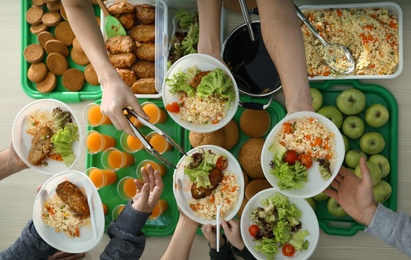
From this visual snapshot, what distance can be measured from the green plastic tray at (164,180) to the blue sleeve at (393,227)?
947mm

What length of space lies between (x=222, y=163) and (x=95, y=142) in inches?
26.3

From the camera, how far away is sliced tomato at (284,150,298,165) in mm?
1689

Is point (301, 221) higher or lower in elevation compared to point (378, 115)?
lower

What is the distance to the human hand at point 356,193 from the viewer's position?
166 centimetres

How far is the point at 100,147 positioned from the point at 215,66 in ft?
2.43

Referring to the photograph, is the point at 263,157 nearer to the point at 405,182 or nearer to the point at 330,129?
the point at 330,129

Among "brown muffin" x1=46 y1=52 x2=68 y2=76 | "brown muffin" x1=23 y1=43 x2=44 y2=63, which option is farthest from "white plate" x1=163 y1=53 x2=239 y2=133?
"brown muffin" x1=23 y1=43 x2=44 y2=63

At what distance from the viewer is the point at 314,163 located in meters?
1.70

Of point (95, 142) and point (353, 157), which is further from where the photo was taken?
point (95, 142)

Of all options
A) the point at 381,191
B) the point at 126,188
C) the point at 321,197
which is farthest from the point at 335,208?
the point at 126,188

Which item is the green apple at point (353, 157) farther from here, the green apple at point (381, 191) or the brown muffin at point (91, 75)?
the brown muffin at point (91, 75)

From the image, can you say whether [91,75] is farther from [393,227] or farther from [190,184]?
[393,227]

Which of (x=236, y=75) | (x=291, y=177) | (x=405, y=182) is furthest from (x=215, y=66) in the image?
(x=405, y=182)

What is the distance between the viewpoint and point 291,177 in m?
1.66
